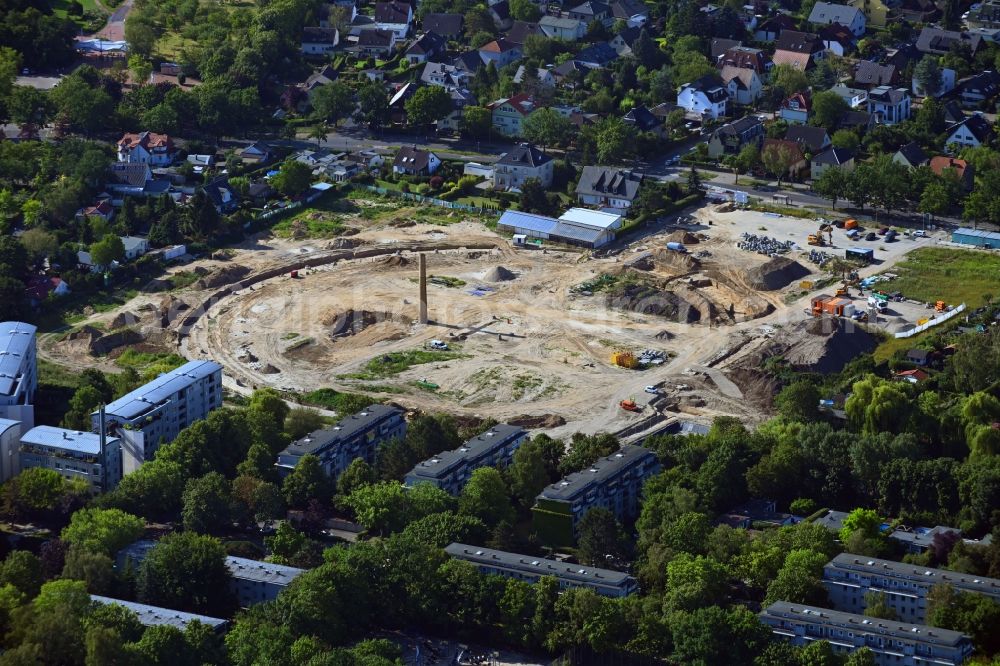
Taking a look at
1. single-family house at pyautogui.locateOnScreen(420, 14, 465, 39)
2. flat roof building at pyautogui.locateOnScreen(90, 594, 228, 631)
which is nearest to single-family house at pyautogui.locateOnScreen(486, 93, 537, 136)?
single-family house at pyautogui.locateOnScreen(420, 14, 465, 39)

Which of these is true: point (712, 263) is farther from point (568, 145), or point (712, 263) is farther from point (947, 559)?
point (947, 559)

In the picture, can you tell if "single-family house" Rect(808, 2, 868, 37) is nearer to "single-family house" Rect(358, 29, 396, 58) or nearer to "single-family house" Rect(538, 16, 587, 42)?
"single-family house" Rect(538, 16, 587, 42)

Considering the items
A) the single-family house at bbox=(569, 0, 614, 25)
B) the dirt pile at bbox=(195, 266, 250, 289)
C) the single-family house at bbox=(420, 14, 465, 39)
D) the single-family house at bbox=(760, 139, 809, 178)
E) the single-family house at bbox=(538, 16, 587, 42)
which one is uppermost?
the single-family house at bbox=(569, 0, 614, 25)

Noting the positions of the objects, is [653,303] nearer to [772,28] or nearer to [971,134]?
[971,134]

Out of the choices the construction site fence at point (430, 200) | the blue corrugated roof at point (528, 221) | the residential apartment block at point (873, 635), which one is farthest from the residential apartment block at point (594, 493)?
the construction site fence at point (430, 200)

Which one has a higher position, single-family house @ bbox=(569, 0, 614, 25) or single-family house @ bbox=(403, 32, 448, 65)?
single-family house @ bbox=(569, 0, 614, 25)

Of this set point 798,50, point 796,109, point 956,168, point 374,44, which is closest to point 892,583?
point 956,168
